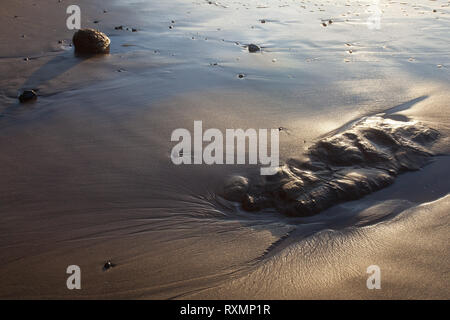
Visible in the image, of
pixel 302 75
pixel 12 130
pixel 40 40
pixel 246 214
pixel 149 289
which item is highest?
pixel 40 40

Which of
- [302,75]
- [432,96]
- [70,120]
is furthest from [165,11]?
[432,96]

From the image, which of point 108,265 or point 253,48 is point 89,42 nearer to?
point 253,48

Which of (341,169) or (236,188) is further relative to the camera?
(341,169)

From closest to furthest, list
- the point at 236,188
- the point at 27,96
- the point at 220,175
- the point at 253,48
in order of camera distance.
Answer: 1. the point at 236,188
2. the point at 220,175
3. the point at 27,96
4. the point at 253,48

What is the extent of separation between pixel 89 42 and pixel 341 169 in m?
4.59

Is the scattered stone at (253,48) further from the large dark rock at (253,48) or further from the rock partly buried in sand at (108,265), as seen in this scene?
the rock partly buried in sand at (108,265)

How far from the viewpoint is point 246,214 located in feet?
9.36

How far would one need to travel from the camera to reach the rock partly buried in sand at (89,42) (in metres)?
5.99

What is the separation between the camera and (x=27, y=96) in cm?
445

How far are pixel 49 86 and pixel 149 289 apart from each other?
12.2 ft

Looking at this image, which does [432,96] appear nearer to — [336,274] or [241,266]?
[336,274]

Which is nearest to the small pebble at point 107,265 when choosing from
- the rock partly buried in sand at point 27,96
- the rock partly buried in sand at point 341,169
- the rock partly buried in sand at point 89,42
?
the rock partly buried in sand at point 341,169

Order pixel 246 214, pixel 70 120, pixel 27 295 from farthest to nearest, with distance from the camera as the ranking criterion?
pixel 70 120
pixel 246 214
pixel 27 295

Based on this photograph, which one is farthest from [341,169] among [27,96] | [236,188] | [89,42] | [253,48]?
[89,42]
